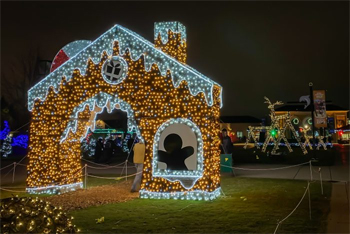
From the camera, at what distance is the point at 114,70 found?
11.3m

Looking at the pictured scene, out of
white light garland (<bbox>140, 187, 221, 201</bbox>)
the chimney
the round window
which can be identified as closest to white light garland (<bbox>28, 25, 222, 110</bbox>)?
the round window

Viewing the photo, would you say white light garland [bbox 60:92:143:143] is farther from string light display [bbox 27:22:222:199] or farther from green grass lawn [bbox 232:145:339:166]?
green grass lawn [bbox 232:145:339:166]

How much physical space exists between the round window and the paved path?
273 inches

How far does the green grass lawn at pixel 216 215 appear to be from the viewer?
7.21 m

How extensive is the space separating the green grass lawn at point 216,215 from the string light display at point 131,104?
3.08 ft

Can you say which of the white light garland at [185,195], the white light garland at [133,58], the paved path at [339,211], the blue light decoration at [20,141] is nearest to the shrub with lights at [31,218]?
the paved path at [339,211]

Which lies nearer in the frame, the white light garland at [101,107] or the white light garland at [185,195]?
the white light garland at [185,195]

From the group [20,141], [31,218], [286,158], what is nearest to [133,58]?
[31,218]

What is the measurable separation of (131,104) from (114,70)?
126 cm

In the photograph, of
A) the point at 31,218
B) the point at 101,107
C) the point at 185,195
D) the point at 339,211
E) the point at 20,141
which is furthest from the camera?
the point at 20,141

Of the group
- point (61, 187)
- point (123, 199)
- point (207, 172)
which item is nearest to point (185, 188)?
point (207, 172)

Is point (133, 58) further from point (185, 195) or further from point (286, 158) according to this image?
point (286, 158)

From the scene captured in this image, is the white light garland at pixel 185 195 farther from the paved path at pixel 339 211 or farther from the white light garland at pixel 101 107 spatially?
the paved path at pixel 339 211

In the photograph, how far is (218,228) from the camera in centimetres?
720
